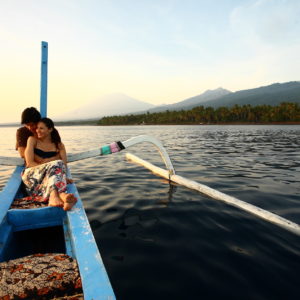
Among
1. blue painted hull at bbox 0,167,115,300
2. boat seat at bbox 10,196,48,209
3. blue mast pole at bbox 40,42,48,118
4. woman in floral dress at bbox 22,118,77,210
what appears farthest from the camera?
blue mast pole at bbox 40,42,48,118

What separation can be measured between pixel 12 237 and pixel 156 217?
2.88 meters

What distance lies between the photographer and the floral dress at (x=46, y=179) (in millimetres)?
4039

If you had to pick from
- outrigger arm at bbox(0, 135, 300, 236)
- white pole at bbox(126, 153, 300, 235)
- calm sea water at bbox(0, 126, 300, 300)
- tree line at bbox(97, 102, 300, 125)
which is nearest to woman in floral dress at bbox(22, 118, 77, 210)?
outrigger arm at bbox(0, 135, 300, 236)

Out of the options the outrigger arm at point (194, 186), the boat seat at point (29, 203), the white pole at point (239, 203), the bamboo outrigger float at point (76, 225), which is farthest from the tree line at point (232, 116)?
the boat seat at point (29, 203)

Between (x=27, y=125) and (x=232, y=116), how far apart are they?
118 m

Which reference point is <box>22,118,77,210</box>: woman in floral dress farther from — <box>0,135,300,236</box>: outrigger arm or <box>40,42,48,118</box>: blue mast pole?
<box>40,42,48,118</box>: blue mast pole

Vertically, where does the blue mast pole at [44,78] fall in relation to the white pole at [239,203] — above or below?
above

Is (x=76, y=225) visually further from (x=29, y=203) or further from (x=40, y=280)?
(x=29, y=203)

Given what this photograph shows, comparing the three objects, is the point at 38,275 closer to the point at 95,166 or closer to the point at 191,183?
the point at 191,183

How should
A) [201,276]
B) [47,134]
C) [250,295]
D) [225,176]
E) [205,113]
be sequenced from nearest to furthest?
[250,295] < [201,276] < [47,134] < [225,176] < [205,113]

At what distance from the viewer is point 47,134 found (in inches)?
191

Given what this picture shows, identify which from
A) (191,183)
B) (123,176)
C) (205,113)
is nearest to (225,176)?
(191,183)

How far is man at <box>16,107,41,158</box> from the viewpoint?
4832 millimetres

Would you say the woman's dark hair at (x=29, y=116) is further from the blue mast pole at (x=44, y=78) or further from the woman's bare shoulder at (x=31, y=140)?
the blue mast pole at (x=44, y=78)
